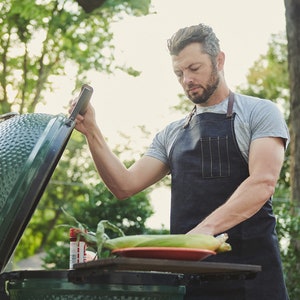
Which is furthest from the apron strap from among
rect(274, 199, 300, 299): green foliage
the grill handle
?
rect(274, 199, 300, 299): green foliage

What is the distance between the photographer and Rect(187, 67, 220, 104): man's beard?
285 cm

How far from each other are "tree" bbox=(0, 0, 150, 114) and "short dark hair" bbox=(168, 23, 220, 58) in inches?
253

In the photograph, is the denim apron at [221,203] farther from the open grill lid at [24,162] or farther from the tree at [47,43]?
the tree at [47,43]

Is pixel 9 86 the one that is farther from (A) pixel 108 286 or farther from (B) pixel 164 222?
(A) pixel 108 286

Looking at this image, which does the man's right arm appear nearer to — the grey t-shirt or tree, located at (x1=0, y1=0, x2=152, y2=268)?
the grey t-shirt

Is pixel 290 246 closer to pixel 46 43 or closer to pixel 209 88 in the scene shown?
pixel 209 88

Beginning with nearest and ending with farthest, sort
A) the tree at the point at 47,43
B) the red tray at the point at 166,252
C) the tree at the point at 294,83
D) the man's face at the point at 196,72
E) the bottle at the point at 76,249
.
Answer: the red tray at the point at 166,252 < the bottle at the point at 76,249 < the man's face at the point at 196,72 < the tree at the point at 294,83 < the tree at the point at 47,43

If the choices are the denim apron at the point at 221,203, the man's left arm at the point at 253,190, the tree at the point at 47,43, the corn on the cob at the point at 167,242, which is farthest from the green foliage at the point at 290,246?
the corn on the cob at the point at 167,242

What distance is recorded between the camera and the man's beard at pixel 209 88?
2.85 m

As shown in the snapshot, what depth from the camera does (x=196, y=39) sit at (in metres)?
2.82

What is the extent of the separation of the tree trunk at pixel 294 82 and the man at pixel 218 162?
433cm

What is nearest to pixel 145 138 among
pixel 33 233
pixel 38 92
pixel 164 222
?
pixel 33 233

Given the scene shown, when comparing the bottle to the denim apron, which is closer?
the bottle

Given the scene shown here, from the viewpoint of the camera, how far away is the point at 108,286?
78.1 inches
